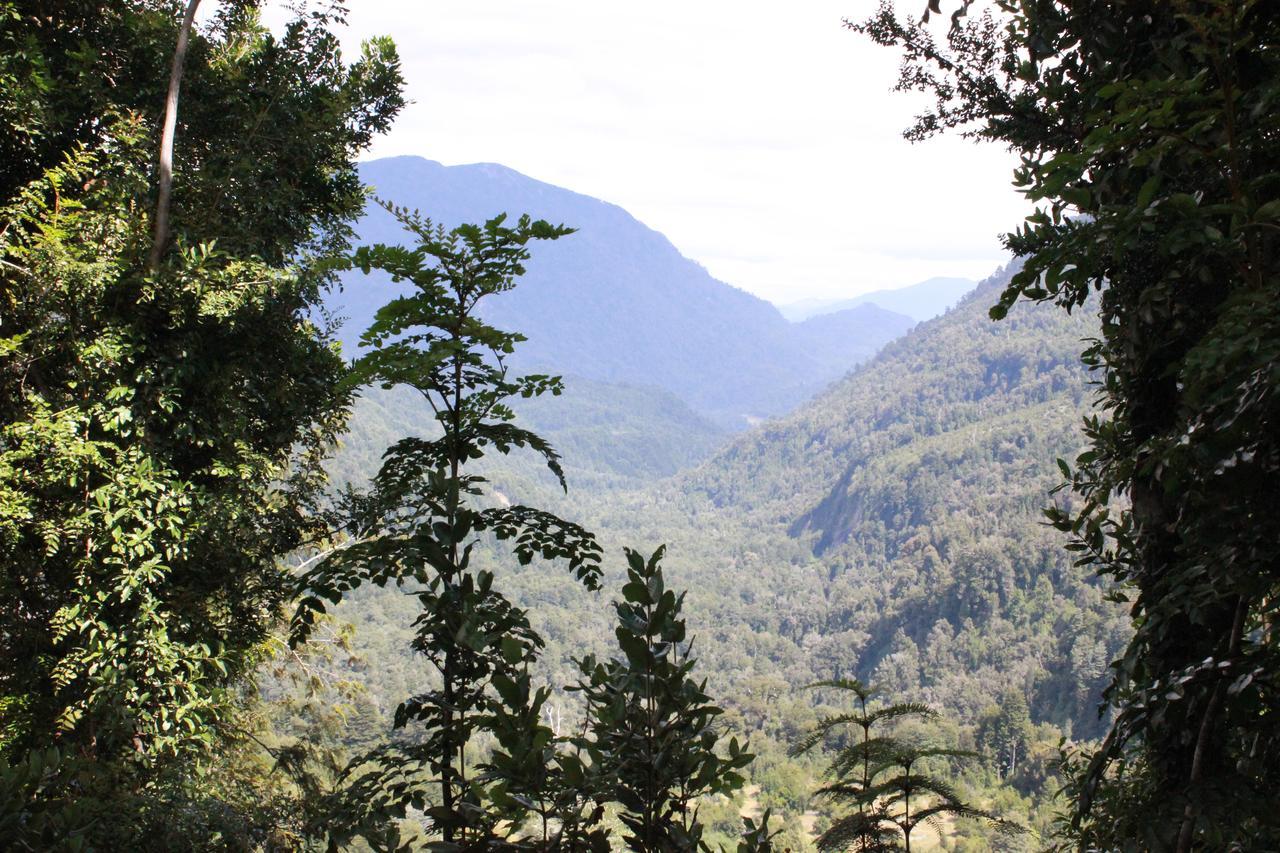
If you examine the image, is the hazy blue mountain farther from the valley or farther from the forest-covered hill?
the forest-covered hill

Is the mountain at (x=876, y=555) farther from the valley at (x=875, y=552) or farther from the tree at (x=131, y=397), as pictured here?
the tree at (x=131, y=397)

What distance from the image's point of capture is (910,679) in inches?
2126

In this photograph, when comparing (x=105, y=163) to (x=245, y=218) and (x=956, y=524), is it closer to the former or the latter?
(x=245, y=218)

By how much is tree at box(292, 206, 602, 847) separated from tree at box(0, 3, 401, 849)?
7.76 feet

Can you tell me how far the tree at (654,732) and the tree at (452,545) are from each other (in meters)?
0.11

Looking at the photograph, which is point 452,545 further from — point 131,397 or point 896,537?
point 896,537

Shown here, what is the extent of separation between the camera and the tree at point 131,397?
380 centimetres

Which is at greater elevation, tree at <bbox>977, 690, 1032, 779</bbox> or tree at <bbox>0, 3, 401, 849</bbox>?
tree at <bbox>0, 3, 401, 849</bbox>

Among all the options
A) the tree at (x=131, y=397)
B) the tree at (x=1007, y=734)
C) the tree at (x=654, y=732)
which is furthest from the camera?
the tree at (x=1007, y=734)

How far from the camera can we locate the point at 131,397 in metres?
3.96

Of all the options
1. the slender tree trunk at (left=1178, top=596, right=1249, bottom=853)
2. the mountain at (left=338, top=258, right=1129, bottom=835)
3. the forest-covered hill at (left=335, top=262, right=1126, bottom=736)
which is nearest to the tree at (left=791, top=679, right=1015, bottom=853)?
the slender tree trunk at (left=1178, top=596, right=1249, bottom=853)

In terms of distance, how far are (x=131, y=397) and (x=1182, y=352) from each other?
166 inches

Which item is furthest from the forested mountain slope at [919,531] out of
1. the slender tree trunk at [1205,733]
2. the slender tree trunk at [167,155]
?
the slender tree trunk at [1205,733]

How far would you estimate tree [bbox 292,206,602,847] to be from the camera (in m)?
1.13
